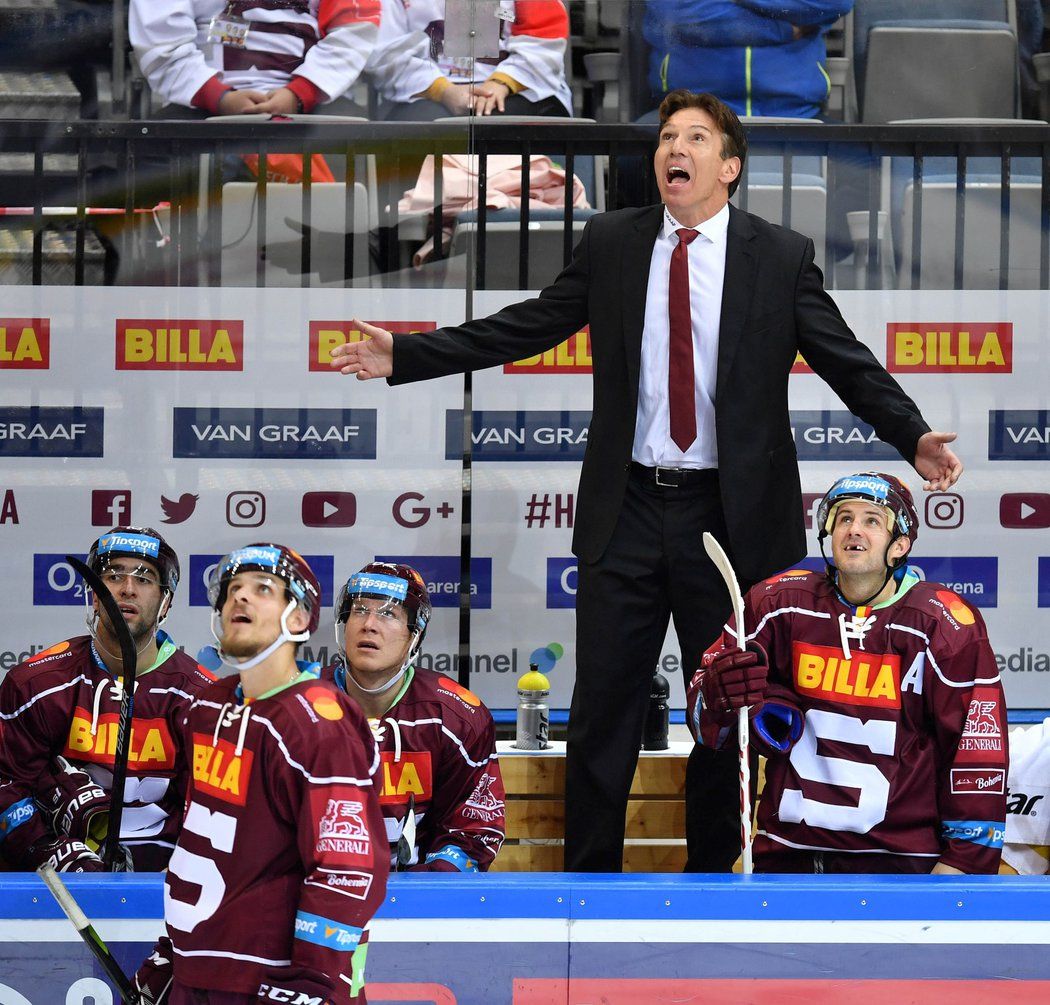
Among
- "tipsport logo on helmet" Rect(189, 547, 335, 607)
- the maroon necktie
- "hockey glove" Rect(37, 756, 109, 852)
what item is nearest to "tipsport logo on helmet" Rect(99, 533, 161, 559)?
"hockey glove" Rect(37, 756, 109, 852)

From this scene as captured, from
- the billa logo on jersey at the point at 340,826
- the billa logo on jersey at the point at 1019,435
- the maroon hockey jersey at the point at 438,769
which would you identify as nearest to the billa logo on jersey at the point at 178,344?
the maroon hockey jersey at the point at 438,769

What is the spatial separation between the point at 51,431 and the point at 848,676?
2.20 m

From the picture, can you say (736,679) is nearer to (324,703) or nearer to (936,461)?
(936,461)

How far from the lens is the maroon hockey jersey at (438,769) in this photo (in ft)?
10.5

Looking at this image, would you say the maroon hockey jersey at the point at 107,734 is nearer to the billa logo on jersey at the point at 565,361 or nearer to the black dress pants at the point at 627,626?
the black dress pants at the point at 627,626

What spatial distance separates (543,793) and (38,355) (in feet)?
5.70

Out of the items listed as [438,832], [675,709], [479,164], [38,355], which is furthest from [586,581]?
[38,355]

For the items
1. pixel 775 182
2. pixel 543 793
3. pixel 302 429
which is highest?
pixel 775 182

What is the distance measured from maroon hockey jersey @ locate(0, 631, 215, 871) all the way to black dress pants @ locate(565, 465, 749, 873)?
2.61 ft

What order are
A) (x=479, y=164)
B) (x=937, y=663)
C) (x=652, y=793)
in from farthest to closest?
(x=479, y=164) → (x=652, y=793) → (x=937, y=663)

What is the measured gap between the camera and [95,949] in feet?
7.76

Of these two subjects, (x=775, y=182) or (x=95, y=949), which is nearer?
(x=95, y=949)

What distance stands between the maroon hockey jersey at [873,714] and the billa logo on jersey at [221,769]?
110 centimetres

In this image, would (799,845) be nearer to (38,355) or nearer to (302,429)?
(302,429)
